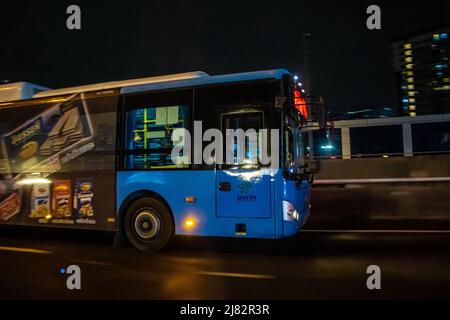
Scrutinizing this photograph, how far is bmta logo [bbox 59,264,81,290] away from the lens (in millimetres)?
5762

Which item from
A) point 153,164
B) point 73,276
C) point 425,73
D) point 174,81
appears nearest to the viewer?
point 73,276

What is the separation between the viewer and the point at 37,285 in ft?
19.1

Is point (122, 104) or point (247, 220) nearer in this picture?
point (247, 220)

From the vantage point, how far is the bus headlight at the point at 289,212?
275 inches

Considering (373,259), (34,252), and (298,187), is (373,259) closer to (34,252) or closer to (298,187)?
(298,187)

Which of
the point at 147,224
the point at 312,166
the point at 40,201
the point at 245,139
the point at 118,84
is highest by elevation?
the point at 118,84

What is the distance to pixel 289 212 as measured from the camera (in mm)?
7051

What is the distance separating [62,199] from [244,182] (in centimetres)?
382

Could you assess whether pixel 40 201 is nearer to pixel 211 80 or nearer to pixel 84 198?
pixel 84 198

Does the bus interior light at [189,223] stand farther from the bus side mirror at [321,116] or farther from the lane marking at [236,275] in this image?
the bus side mirror at [321,116]

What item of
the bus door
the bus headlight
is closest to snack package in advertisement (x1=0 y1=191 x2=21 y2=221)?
the bus door

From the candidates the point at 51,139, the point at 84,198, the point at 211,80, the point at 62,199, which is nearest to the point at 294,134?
the point at 211,80
